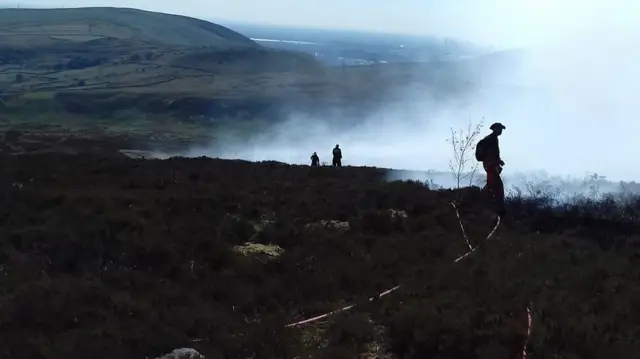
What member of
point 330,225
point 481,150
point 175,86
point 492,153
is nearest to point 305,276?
point 330,225

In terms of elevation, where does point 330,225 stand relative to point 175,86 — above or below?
below

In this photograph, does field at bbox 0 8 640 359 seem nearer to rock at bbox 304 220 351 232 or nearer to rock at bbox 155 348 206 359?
rock at bbox 304 220 351 232

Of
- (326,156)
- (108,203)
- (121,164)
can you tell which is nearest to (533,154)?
(326,156)

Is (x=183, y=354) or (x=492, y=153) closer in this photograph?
(x=183, y=354)

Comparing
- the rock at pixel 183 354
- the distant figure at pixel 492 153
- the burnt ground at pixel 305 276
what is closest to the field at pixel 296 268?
the burnt ground at pixel 305 276

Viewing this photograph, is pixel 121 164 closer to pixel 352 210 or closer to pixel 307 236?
pixel 352 210

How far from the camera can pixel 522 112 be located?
6906 centimetres

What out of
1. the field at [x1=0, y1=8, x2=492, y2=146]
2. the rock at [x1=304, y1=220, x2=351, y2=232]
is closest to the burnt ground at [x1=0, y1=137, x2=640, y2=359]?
the rock at [x1=304, y1=220, x2=351, y2=232]

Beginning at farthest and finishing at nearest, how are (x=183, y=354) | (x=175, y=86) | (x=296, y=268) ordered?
(x=175, y=86)
(x=296, y=268)
(x=183, y=354)

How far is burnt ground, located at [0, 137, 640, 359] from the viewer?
264 inches

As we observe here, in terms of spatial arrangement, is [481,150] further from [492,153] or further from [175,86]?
[175,86]

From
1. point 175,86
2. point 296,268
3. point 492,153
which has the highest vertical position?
point 175,86

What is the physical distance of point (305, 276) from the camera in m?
9.55

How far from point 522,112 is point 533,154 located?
2359 centimetres
